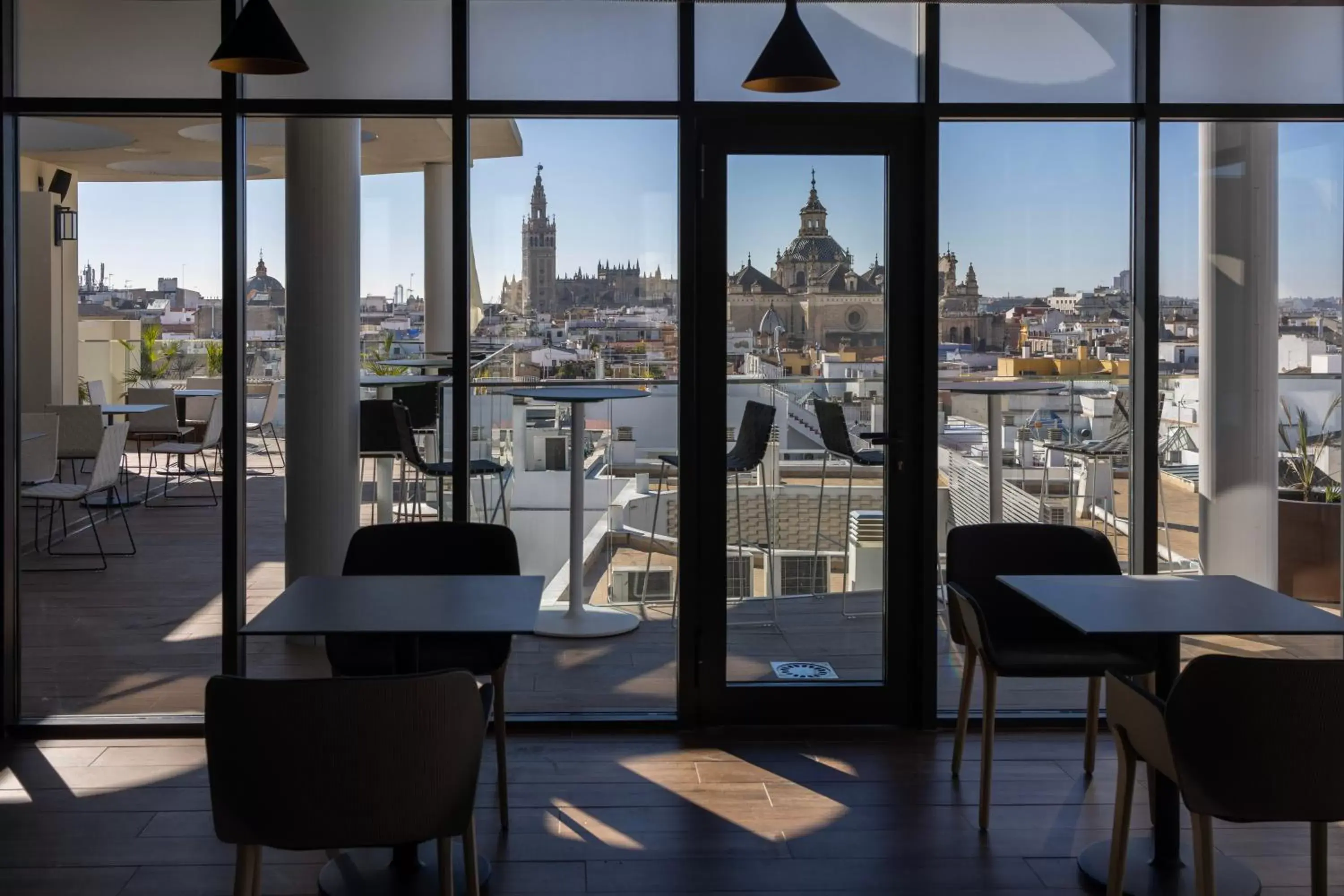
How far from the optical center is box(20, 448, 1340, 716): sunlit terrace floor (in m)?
5.14

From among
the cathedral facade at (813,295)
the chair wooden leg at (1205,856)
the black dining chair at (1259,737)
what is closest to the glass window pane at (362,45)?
the cathedral facade at (813,295)

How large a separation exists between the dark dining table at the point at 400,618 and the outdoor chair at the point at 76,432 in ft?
5.82

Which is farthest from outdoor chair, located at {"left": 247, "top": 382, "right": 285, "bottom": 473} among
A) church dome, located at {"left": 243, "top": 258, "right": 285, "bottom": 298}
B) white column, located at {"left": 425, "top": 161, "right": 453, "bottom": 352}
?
white column, located at {"left": 425, "top": 161, "right": 453, "bottom": 352}

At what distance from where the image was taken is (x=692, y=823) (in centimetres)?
404

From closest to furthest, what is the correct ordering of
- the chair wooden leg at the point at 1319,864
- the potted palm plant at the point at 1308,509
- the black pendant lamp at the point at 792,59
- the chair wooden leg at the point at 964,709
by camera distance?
1. the chair wooden leg at the point at 1319,864
2. the black pendant lamp at the point at 792,59
3. the chair wooden leg at the point at 964,709
4. the potted palm plant at the point at 1308,509

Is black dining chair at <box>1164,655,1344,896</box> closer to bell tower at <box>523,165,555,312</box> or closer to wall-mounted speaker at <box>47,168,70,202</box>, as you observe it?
bell tower at <box>523,165,555,312</box>

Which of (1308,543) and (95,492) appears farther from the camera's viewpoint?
(95,492)

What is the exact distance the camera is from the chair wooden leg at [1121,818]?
10.4 feet

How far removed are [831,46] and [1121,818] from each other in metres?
3.17

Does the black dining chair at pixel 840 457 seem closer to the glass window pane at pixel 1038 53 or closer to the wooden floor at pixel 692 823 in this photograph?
the wooden floor at pixel 692 823

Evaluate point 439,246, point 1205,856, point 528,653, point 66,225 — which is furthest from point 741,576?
point 66,225

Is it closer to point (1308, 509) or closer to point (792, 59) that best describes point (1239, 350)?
point (1308, 509)

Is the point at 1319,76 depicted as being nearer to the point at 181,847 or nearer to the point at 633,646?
the point at 633,646

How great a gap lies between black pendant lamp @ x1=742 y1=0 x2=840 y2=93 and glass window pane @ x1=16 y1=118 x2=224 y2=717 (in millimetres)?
2359
